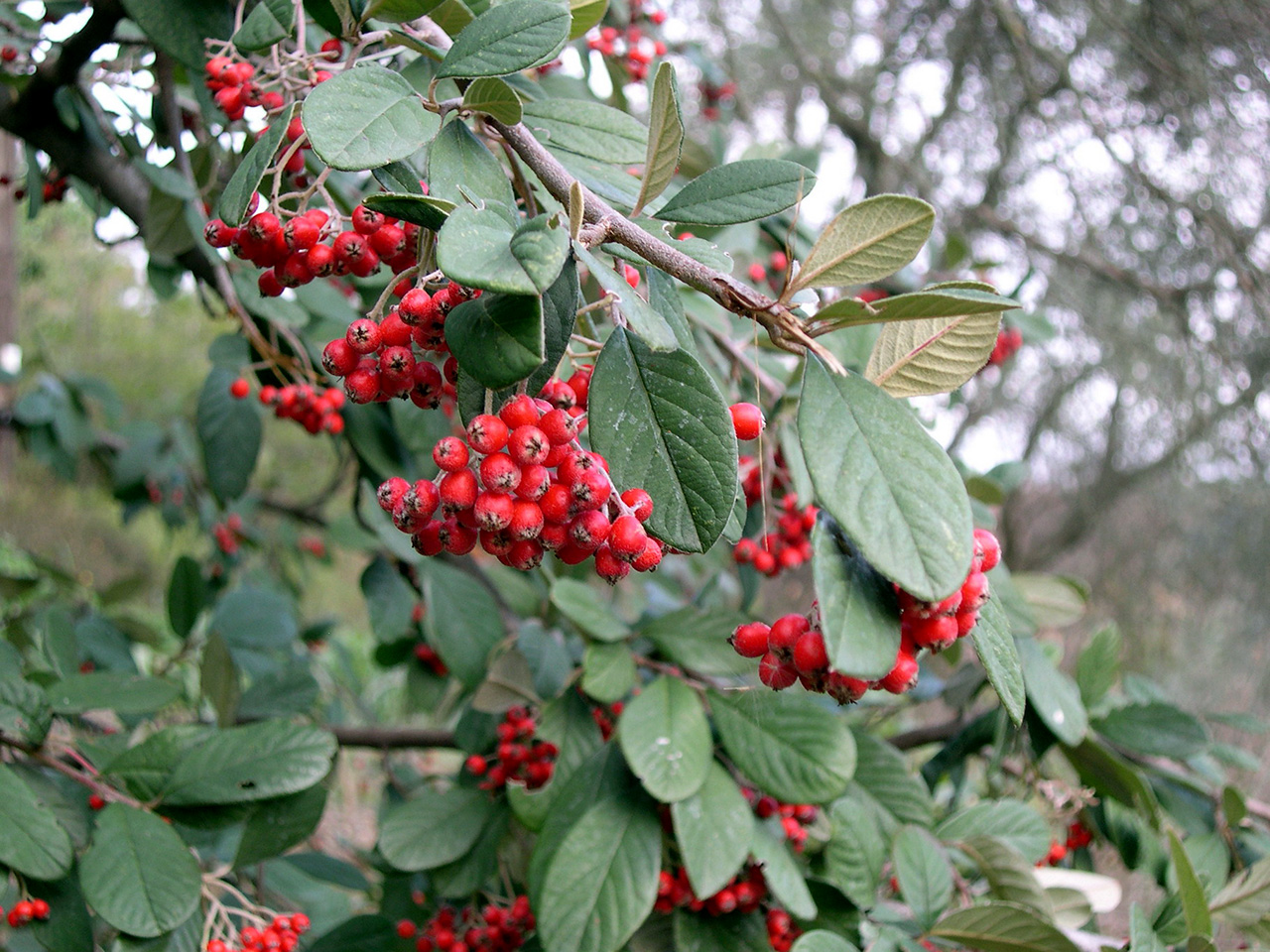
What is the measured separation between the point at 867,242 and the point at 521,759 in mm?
1247

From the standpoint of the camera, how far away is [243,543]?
322cm

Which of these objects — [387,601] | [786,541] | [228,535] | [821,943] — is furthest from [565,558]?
[228,535]

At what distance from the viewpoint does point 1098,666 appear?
182 cm

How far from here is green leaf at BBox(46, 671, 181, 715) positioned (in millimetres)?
1477

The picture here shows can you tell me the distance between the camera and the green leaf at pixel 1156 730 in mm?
1680

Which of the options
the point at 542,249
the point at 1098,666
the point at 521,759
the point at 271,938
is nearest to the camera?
the point at 542,249

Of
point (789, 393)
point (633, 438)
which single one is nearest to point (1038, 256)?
point (789, 393)

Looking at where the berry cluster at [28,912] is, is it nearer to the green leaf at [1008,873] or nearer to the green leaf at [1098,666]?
the green leaf at [1008,873]

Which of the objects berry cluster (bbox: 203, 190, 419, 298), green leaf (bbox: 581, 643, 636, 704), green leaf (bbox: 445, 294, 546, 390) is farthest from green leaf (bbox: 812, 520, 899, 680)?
green leaf (bbox: 581, 643, 636, 704)

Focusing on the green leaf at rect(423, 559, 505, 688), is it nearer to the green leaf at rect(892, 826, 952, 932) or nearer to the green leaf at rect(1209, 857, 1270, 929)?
the green leaf at rect(892, 826, 952, 932)

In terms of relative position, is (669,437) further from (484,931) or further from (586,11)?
(484,931)

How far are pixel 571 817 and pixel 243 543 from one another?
7.51 feet

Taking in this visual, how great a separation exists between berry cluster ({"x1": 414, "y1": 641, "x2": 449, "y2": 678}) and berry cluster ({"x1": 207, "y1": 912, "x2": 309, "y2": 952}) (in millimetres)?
995

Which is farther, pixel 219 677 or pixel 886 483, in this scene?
pixel 219 677
